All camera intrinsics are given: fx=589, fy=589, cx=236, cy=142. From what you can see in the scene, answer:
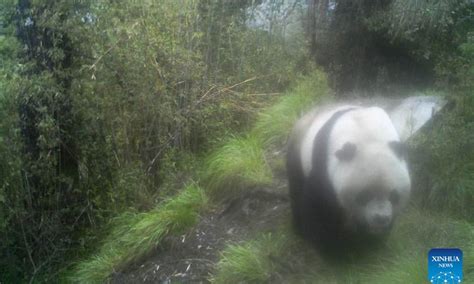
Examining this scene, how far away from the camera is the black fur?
4.21 metres

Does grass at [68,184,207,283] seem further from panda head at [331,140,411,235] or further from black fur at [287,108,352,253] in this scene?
panda head at [331,140,411,235]

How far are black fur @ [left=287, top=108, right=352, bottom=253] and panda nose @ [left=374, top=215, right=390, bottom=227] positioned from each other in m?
0.25

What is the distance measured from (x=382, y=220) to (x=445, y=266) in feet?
1.68

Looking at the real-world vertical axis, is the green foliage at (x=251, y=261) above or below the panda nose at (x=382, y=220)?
below

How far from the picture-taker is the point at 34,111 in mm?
6723

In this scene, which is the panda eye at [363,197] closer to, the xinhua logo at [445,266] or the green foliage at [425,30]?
the xinhua logo at [445,266]

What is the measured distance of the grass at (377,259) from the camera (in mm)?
4105

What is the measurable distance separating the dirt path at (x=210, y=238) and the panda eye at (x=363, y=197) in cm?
92

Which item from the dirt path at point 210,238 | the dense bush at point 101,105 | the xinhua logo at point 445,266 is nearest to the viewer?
the xinhua logo at point 445,266

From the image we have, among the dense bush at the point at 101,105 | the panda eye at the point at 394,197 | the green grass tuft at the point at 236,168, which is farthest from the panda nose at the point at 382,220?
the dense bush at the point at 101,105

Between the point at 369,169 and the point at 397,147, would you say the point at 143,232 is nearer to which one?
the point at 369,169

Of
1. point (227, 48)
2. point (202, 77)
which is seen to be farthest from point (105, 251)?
point (227, 48)

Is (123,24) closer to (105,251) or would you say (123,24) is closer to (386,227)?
(105,251)

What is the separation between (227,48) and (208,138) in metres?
1.07
